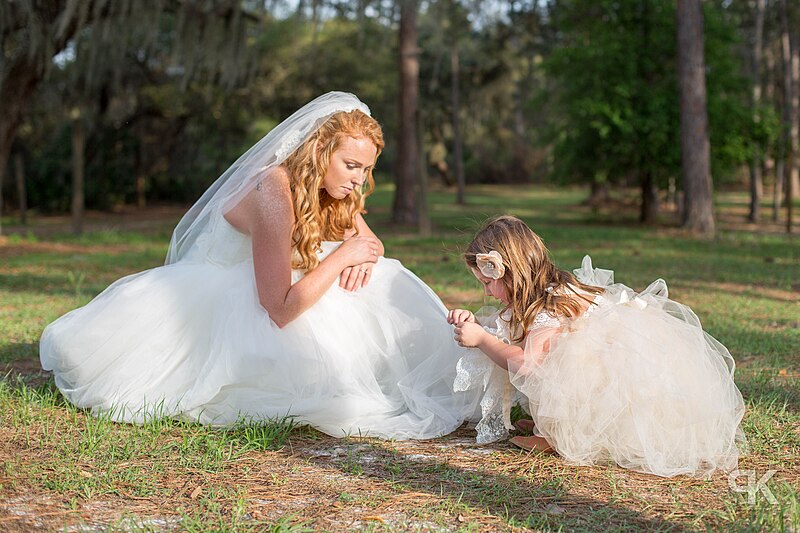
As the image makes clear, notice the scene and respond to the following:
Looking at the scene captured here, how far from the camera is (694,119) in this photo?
1377 centimetres

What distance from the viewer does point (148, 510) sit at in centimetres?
263

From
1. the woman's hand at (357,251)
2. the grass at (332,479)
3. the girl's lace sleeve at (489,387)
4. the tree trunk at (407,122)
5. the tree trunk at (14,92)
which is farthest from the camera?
the tree trunk at (407,122)

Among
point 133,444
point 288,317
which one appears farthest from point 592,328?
point 133,444

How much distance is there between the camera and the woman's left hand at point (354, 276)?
3.80 meters

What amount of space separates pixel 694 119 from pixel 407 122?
5390 mm

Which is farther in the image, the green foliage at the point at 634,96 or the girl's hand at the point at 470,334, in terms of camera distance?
the green foliage at the point at 634,96

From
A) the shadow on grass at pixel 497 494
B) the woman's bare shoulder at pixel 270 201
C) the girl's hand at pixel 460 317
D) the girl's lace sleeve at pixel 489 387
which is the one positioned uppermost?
the woman's bare shoulder at pixel 270 201

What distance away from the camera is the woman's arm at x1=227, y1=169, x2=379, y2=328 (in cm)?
351

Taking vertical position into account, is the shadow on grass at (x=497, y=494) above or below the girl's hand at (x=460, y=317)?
below

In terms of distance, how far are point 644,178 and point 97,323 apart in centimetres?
1539

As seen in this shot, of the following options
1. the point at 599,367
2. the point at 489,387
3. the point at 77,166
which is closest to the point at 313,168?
the point at 489,387

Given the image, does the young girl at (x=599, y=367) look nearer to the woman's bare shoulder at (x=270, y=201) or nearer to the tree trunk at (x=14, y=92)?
the woman's bare shoulder at (x=270, y=201)

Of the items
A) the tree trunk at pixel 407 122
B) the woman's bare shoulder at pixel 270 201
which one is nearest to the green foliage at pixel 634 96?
the tree trunk at pixel 407 122

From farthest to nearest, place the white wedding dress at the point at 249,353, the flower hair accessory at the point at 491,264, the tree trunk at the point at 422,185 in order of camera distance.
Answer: the tree trunk at the point at 422,185 → the white wedding dress at the point at 249,353 → the flower hair accessory at the point at 491,264
